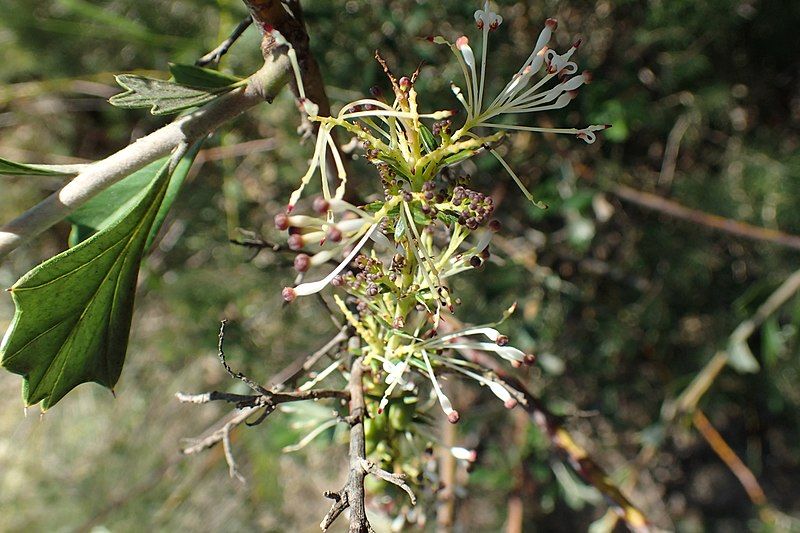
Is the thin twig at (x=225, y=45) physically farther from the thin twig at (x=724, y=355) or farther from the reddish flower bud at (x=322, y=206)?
the thin twig at (x=724, y=355)

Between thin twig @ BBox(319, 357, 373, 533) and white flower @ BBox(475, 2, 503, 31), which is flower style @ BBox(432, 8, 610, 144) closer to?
white flower @ BBox(475, 2, 503, 31)

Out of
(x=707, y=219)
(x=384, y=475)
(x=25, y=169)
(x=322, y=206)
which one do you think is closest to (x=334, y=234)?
(x=322, y=206)

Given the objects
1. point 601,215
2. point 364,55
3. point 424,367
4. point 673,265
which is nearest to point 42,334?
point 424,367

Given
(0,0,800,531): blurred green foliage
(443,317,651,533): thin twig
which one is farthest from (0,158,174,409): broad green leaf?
(0,0,800,531): blurred green foliage

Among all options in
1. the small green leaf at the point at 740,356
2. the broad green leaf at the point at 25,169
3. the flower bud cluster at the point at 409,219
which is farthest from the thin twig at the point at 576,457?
the small green leaf at the point at 740,356

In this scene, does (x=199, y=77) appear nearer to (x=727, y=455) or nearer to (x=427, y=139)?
(x=427, y=139)
